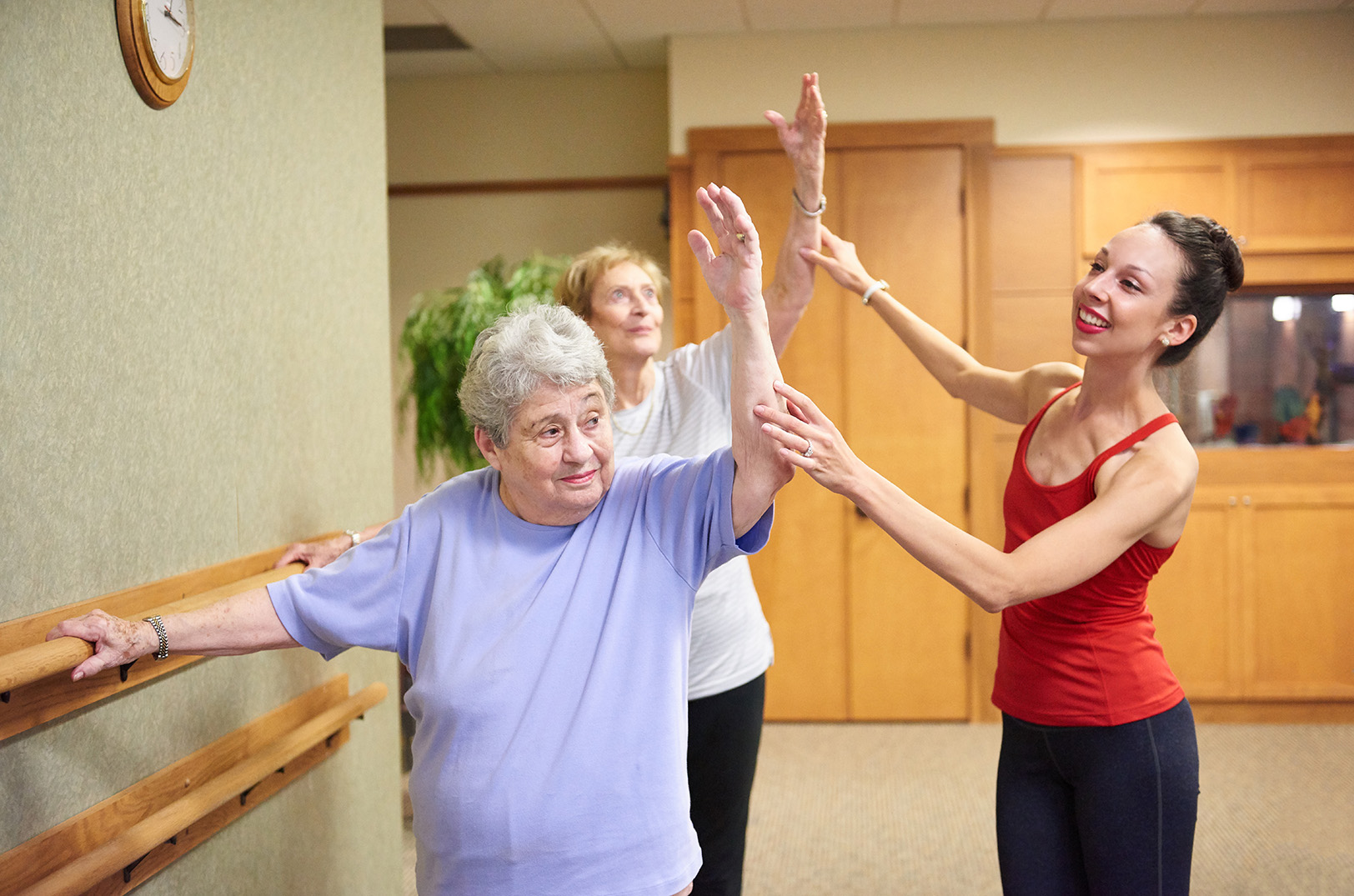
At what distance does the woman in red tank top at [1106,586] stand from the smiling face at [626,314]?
2.58 feet

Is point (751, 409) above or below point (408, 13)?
below

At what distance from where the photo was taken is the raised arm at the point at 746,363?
130cm

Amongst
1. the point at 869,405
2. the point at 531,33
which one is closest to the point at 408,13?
the point at 531,33

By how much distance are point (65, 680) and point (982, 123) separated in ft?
13.0

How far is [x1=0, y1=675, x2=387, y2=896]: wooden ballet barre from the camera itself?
4.54 ft

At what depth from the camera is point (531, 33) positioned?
4.41 metres

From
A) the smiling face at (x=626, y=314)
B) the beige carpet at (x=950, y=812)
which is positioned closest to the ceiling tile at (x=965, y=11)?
the smiling face at (x=626, y=314)

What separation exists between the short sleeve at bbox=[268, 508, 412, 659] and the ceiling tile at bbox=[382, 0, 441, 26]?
319 cm

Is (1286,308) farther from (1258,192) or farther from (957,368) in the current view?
(957,368)

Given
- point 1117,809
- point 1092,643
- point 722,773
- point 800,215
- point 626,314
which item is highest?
point 800,215

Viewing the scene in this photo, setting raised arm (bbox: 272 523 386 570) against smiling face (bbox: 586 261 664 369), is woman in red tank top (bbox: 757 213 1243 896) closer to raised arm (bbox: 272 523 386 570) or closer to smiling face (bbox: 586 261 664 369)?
smiling face (bbox: 586 261 664 369)

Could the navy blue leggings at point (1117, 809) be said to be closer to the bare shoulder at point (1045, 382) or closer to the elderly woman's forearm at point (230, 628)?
the bare shoulder at point (1045, 382)

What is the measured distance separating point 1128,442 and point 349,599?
117 centimetres

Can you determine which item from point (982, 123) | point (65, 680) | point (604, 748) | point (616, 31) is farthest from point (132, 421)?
point (982, 123)
